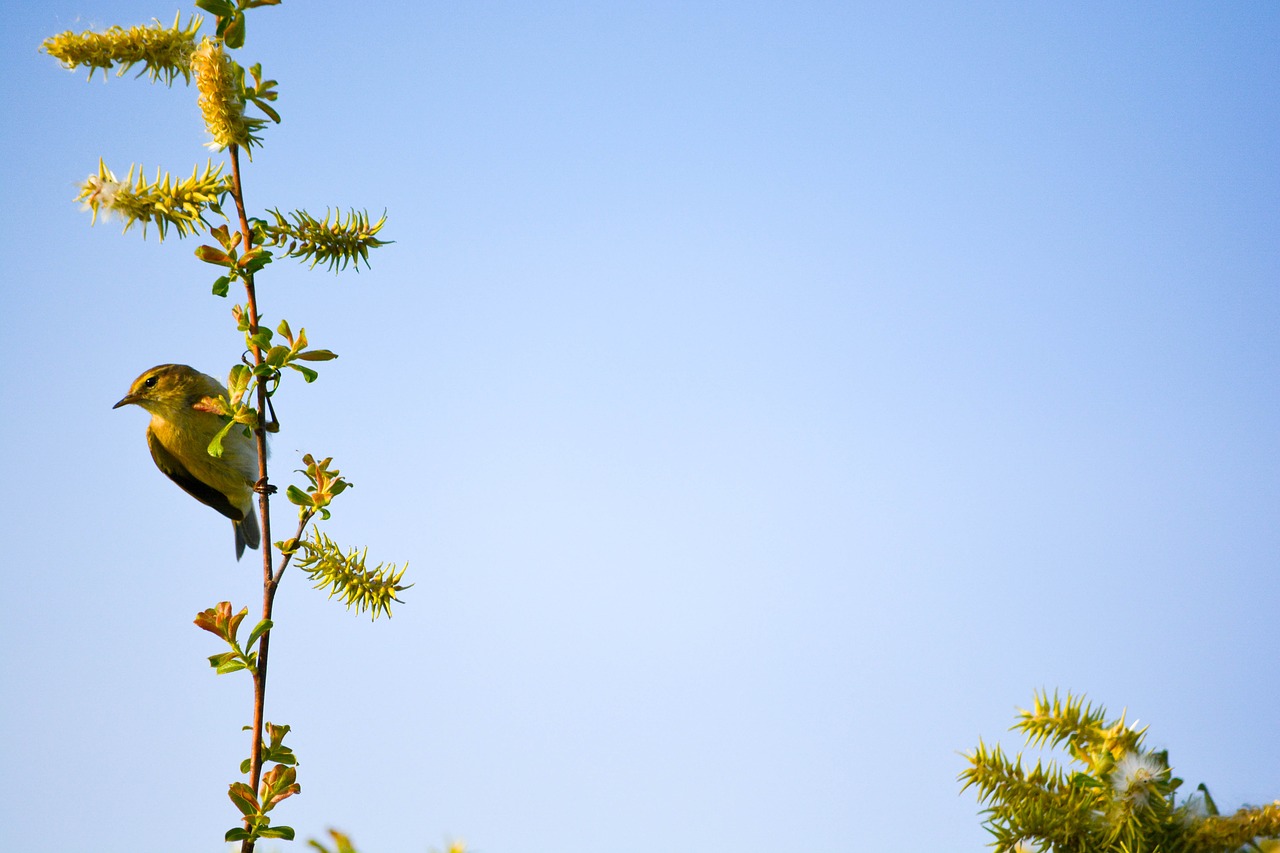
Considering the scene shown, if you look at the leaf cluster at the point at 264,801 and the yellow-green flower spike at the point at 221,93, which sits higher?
the yellow-green flower spike at the point at 221,93

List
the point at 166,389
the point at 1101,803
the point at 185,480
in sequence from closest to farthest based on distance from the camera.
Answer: the point at 1101,803 → the point at 166,389 → the point at 185,480

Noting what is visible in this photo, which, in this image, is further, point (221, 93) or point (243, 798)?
point (221, 93)

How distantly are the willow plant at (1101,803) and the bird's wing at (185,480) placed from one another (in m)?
3.71

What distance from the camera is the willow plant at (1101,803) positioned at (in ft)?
5.62

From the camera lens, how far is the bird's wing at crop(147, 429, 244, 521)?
4590mm

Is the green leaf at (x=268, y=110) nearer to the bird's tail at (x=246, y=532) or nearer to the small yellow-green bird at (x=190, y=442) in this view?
the small yellow-green bird at (x=190, y=442)


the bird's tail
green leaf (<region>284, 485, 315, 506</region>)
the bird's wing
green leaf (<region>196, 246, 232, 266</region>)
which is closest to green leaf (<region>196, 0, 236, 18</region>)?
green leaf (<region>196, 246, 232, 266</region>)

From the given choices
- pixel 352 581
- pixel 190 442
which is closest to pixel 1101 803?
pixel 352 581

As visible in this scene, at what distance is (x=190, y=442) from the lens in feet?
14.5

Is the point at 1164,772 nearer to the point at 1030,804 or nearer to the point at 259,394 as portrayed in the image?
the point at 1030,804

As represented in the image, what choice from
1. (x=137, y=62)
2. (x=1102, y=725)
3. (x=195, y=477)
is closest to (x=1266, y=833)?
(x=1102, y=725)

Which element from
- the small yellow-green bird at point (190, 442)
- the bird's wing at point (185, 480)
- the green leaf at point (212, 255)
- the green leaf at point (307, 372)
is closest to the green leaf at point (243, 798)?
the green leaf at point (307, 372)

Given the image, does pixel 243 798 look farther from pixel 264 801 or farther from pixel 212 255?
pixel 212 255

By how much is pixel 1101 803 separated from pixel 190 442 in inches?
153
